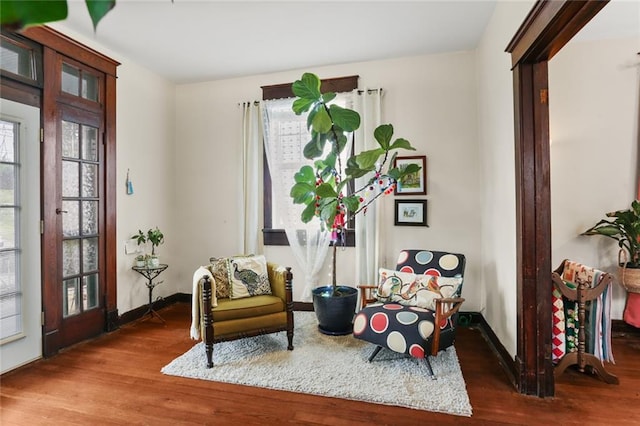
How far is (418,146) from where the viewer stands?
3660 mm

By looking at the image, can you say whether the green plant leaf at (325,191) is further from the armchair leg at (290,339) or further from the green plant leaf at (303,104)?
the armchair leg at (290,339)

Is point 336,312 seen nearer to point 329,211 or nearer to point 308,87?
point 329,211

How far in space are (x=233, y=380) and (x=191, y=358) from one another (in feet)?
1.78

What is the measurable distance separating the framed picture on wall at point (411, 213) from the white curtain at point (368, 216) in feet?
0.69

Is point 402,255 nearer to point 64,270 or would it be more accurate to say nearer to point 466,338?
point 466,338

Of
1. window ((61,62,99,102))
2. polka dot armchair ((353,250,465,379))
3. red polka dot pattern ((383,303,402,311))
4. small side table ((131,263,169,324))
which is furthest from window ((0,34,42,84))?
red polka dot pattern ((383,303,402,311))

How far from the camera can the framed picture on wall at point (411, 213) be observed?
361 cm

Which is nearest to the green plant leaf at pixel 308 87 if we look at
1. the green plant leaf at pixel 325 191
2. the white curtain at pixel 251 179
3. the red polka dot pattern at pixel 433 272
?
the green plant leaf at pixel 325 191

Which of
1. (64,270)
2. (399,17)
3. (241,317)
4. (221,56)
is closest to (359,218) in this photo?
(241,317)

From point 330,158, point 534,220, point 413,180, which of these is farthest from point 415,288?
point 330,158

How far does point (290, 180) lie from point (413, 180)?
137 cm

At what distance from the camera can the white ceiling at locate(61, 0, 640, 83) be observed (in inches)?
107

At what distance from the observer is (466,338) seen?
3.18m

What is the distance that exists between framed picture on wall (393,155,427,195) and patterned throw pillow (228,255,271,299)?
1657 mm
